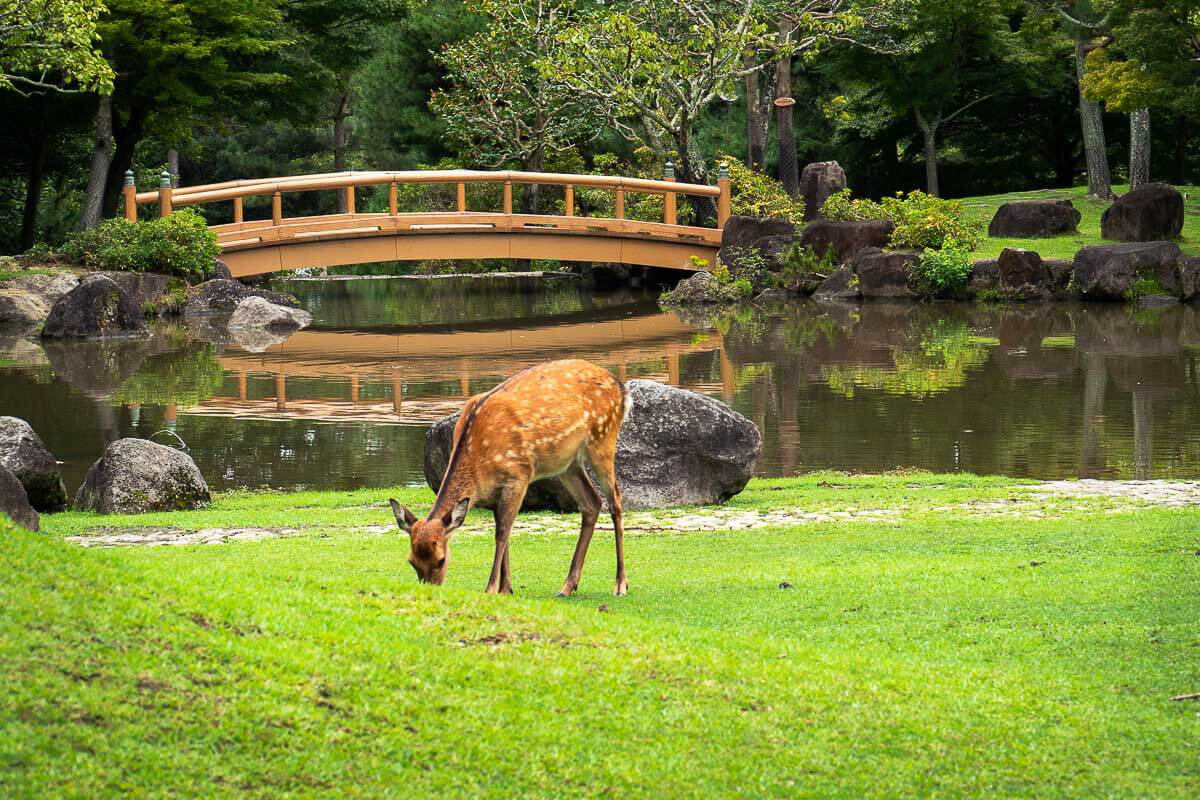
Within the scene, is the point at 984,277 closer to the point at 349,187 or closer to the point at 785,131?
the point at 785,131

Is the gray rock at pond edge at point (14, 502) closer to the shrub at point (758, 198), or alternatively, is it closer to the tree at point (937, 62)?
the shrub at point (758, 198)

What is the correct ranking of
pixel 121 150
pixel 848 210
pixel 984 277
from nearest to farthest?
pixel 984 277
pixel 848 210
pixel 121 150

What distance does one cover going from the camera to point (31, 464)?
12477 mm

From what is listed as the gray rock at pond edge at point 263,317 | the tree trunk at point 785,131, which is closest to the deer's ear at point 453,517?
the gray rock at pond edge at point 263,317

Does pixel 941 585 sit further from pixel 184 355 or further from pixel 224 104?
pixel 224 104

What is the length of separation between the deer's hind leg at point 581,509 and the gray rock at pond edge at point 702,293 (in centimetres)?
2888

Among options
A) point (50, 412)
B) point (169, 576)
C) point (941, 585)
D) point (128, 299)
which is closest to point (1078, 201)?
point (128, 299)

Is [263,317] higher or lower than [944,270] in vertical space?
lower

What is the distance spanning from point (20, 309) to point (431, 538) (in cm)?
2740

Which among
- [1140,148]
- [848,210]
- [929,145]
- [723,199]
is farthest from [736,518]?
[929,145]

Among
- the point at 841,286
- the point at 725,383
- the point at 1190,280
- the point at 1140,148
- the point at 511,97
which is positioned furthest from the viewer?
the point at 511,97

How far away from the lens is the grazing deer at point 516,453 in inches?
281

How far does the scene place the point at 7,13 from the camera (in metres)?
27.5

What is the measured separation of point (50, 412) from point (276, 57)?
24101mm
